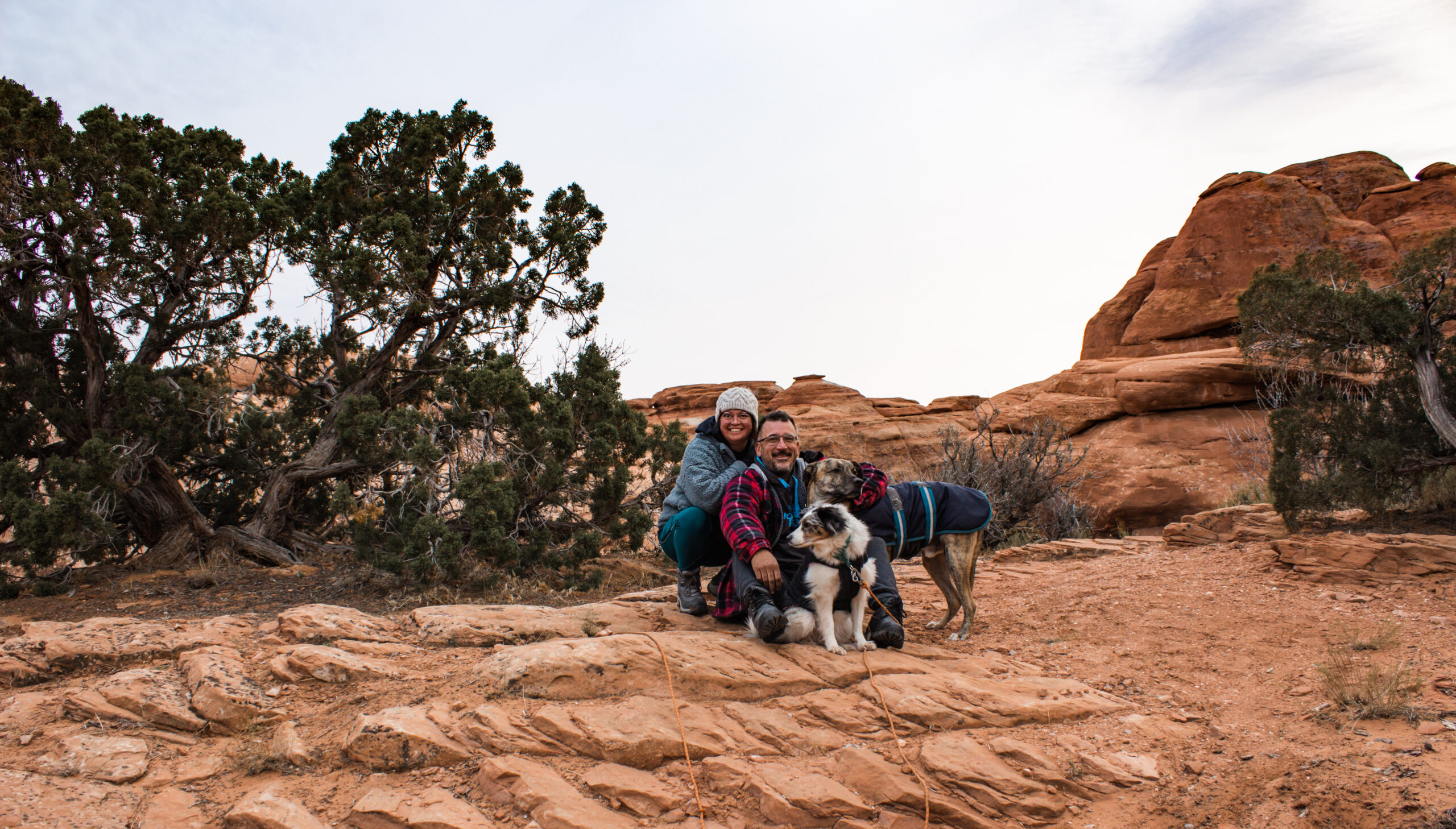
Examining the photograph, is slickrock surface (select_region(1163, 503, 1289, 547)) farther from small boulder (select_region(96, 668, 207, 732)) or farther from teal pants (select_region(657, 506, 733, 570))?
small boulder (select_region(96, 668, 207, 732))

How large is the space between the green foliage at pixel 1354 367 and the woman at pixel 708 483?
5.53m

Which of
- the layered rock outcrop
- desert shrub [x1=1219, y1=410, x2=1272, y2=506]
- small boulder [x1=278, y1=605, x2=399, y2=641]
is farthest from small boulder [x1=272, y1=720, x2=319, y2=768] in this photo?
desert shrub [x1=1219, y1=410, x2=1272, y2=506]

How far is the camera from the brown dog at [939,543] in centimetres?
404

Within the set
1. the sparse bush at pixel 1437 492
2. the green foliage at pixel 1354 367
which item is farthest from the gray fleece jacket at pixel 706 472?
the sparse bush at pixel 1437 492

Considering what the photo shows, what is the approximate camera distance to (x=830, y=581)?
3.79 m

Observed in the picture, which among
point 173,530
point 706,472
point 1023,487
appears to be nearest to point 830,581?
point 706,472

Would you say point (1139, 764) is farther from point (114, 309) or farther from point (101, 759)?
point (114, 309)

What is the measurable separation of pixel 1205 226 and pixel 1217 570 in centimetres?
2241

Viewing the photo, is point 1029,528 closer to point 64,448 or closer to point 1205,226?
point 64,448

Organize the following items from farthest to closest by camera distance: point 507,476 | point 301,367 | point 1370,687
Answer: point 301,367 → point 507,476 → point 1370,687

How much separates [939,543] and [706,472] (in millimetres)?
1480

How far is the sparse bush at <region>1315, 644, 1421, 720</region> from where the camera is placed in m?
3.23

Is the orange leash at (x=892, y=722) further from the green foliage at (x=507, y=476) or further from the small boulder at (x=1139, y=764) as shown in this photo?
the green foliage at (x=507, y=476)

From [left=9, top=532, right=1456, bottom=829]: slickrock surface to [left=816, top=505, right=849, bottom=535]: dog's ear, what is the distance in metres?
0.69
